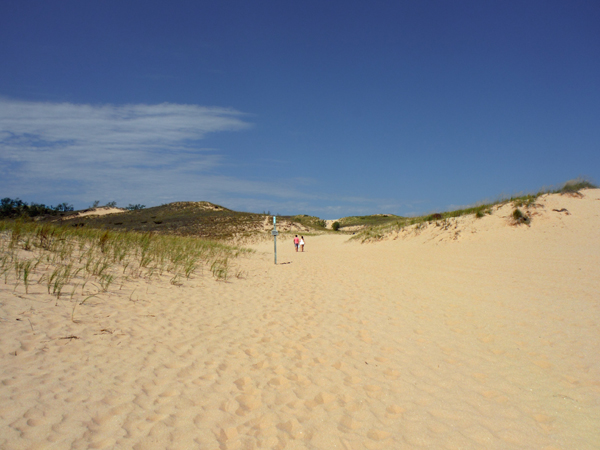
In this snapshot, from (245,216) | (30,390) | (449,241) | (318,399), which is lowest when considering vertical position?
(318,399)

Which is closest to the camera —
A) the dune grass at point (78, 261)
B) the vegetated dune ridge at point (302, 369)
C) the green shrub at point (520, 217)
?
the vegetated dune ridge at point (302, 369)

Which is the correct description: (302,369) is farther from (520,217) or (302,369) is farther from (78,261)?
(520,217)

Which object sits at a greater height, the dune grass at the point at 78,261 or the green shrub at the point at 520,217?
the green shrub at the point at 520,217

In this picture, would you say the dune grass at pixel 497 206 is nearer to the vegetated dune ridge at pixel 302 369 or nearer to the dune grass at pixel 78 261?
the vegetated dune ridge at pixel 302 369

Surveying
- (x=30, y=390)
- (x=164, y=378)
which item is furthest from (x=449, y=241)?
(x=30, y=390)

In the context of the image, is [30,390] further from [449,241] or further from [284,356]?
[449,241]

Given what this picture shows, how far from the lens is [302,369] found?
189 inches

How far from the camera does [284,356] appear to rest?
525cm

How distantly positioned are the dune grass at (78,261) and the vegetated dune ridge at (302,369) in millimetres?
572

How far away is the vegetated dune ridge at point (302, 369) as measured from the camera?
3.25 meters

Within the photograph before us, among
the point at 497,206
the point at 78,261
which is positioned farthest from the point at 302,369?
the point at 497,206

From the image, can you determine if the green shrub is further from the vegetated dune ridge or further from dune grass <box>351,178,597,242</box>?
the vegetated dune ridge

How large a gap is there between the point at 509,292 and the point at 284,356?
7.15m

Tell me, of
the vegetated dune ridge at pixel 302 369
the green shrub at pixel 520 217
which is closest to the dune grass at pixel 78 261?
the vegetated dune ridge at pixel 302 369
